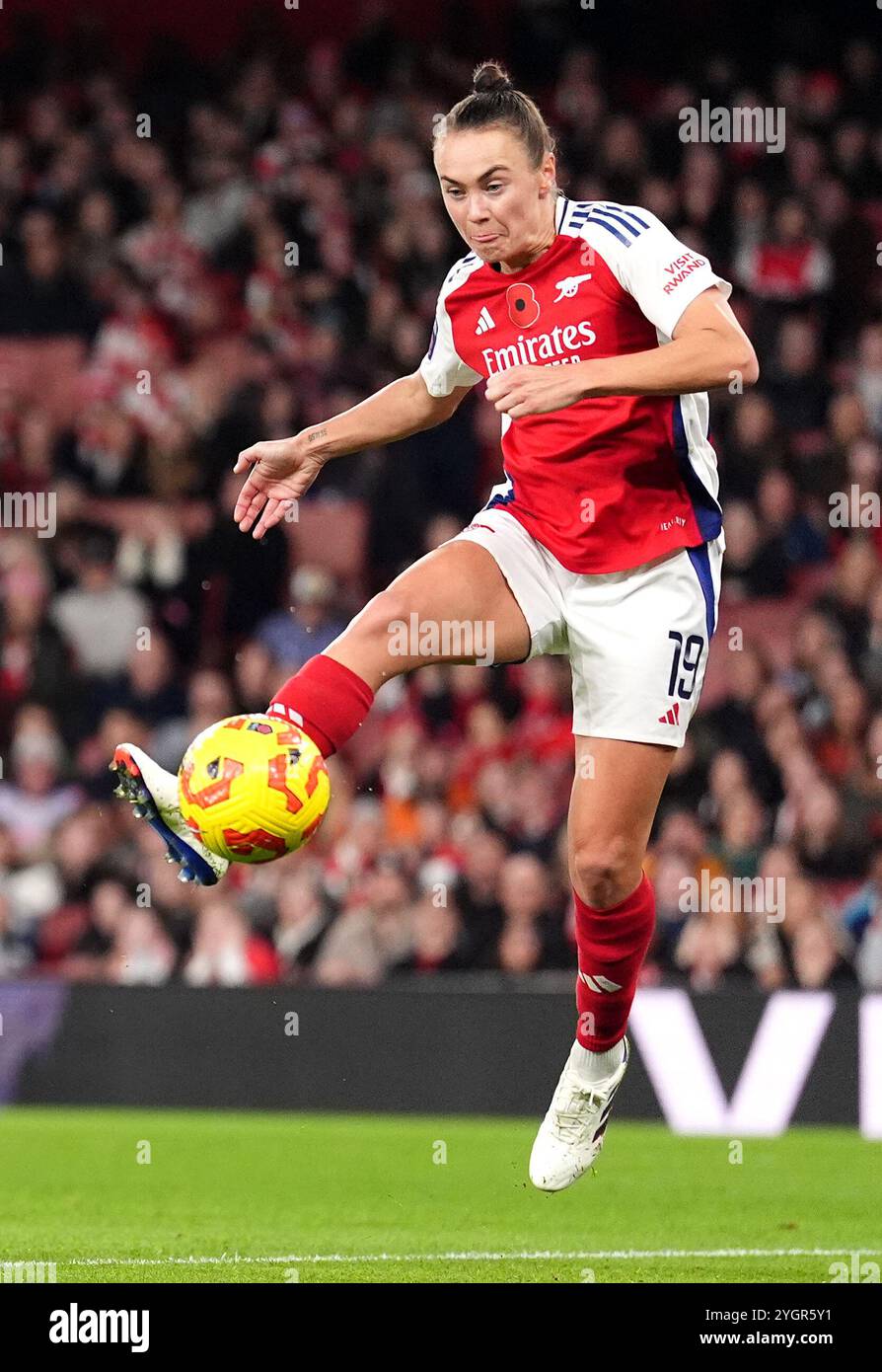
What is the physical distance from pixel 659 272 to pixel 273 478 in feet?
4.04

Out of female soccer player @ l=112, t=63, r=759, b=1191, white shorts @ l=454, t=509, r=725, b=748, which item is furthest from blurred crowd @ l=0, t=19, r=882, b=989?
white shorts @ l=454, t=509, r=725, b=748

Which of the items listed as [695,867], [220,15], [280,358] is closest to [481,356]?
[695,867]

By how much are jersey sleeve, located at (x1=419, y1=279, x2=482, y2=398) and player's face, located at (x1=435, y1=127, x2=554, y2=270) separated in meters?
0.44

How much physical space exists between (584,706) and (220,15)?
11692mm

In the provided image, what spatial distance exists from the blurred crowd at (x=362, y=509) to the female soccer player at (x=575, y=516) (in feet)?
14.9

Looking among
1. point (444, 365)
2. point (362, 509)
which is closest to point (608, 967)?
point (444, 365)

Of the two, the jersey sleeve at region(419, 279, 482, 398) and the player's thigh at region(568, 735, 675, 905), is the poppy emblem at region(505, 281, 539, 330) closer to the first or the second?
the jersey sleeve at region(419, 279, 482, 398)

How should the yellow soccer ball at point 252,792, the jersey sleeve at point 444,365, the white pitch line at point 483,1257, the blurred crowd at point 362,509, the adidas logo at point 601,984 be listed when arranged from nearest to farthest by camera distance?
1. the yellow soccer ball at point 252,792
2. the white pitch line at point 483,1257
3. the jersey sleeve at point 444,365
4. the adidas logo at point 601,984
5. the blurred crowd at point 362,509

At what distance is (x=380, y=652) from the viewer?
548cm

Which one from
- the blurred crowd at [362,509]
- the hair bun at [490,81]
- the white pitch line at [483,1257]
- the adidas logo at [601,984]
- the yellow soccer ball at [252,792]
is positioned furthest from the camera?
the blurred crowd at [362,509]

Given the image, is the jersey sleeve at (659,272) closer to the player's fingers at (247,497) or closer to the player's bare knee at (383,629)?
the player's bare knee at (383,629)

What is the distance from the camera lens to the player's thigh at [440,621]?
5.48 metres

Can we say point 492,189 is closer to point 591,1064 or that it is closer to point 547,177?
point 547,177

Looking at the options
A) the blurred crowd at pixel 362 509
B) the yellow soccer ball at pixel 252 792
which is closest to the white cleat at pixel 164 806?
the yellow soccer ball at pixel 252 792
